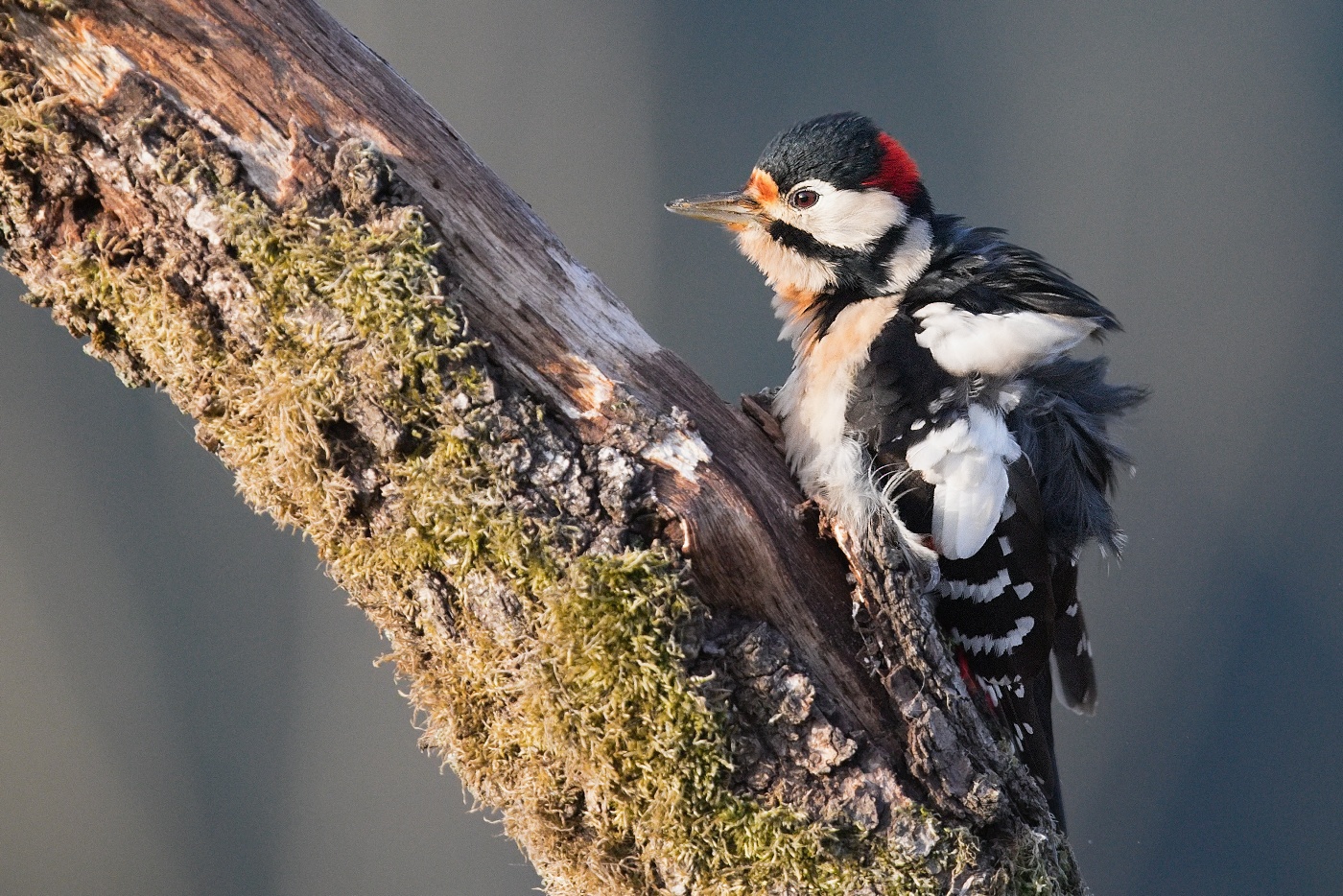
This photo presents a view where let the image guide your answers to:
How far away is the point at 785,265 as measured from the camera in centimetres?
153

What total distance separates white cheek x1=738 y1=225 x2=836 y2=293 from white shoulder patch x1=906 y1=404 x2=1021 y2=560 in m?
0.35

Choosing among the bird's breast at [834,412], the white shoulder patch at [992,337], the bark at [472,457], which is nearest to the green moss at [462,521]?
the bark at [472,457]

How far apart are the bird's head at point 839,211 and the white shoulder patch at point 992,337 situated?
0.45 feet

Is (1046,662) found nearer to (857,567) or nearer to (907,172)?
(857,567)

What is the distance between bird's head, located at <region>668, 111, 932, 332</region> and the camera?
1.47 meters

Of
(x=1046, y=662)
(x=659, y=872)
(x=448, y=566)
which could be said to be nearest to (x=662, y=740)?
(x=659, y=872)

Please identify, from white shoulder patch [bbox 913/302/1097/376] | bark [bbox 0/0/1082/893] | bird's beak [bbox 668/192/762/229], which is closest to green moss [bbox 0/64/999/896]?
bark [bbox 0/0/1082/893]

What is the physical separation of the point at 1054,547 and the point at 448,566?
858 mm

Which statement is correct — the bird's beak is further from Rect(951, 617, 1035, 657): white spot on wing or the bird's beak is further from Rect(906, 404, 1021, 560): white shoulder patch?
Rect(951, 617, 1035, 657): white spot on wing

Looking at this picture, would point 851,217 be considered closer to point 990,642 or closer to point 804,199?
point 804,199

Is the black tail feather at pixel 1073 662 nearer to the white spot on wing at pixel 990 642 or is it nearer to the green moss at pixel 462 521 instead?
the white spot on wing at pixel 990 642

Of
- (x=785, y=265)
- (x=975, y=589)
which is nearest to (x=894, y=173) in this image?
(x=785, y=265)

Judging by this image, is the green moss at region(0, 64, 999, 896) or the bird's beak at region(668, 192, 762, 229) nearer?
the green moss at region(0, 64, 999, 896)

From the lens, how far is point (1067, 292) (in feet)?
4.66
